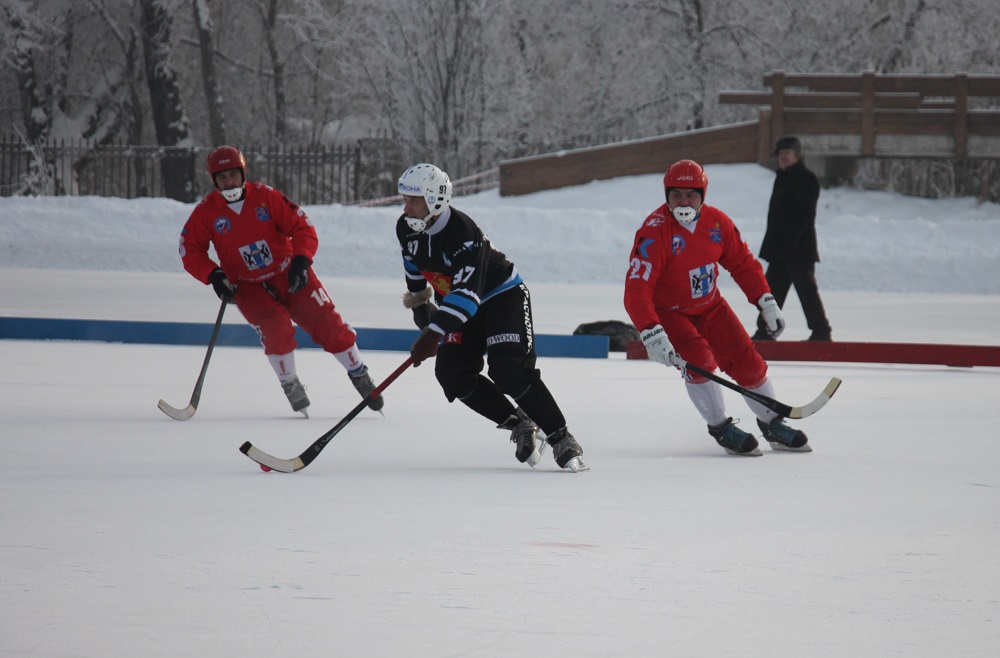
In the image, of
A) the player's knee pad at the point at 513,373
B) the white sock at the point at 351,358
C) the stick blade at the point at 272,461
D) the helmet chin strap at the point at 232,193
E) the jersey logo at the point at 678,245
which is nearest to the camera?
the stick blade at the point at 272,461

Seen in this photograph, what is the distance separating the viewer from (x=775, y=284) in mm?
9289

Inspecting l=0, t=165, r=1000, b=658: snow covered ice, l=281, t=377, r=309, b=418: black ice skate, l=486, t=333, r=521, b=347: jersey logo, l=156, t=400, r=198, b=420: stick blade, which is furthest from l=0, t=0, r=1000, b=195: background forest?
l=486, t=333, r=521, b=347: jersey logo

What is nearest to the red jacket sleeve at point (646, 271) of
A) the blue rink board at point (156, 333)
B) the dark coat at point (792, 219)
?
the dark coat at point (792, 219)

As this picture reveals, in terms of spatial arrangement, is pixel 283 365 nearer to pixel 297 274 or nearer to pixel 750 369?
pixel 297 274

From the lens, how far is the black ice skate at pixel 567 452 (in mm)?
4770

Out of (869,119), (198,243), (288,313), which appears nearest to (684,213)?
(288,313)

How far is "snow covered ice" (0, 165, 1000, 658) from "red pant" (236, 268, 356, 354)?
373 millimetres

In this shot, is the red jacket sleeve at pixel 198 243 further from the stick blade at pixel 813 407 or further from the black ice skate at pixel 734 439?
the stick blade at pixel 813 407

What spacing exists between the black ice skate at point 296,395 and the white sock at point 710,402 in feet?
6.11

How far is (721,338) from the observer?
548 cm

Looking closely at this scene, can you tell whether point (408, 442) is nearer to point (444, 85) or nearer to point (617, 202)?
point (617, 202)

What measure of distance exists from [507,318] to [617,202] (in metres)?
14.8

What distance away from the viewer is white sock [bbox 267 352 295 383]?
6.30 metres

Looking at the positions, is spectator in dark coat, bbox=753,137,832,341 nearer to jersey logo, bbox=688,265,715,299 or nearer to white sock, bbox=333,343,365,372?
white sock, bbox=333,343,365,372
